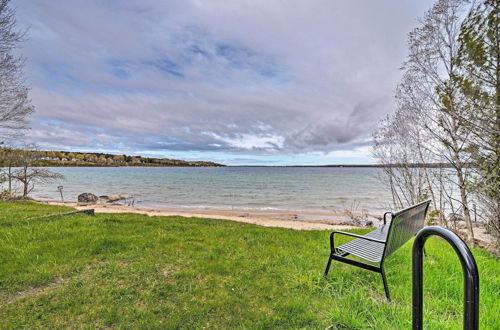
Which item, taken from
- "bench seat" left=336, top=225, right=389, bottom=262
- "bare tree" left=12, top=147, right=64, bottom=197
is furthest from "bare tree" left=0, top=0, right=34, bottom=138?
"bench seat" left=336, top=225, right=389, bottom=262

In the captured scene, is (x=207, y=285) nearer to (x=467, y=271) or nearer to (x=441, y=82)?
(x=467, y=271)

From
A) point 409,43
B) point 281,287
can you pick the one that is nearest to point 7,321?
point 281,287

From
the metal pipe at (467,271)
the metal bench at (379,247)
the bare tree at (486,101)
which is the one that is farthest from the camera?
the bare tree at (486,101)

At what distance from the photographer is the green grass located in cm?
255

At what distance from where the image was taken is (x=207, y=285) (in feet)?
11.0

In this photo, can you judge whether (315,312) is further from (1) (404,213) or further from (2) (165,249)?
(2) (165,249)

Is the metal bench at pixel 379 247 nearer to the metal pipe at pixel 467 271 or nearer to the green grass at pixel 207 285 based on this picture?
the green grass at pixel 207 285

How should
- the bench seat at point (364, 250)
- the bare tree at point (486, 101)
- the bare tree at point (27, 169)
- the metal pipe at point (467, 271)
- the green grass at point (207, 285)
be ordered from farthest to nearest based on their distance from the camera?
the bare tree at point (27, 169) < the bare tree at point (486, 101) < the bench seat at point (364, 250) < the green grass at point (207, 285) < the metal pipe at point (467, 271)

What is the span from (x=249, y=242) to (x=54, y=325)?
3530mm

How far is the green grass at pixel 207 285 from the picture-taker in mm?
2549

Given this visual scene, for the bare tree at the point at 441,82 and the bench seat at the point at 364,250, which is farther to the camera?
the bare tree at the point at 441,82

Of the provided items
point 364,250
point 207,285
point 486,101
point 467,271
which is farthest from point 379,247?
point 486,101

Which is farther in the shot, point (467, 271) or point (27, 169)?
point (27, 169)

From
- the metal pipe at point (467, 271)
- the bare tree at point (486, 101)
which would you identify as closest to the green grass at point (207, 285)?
the bare tree at point (486, 101)
